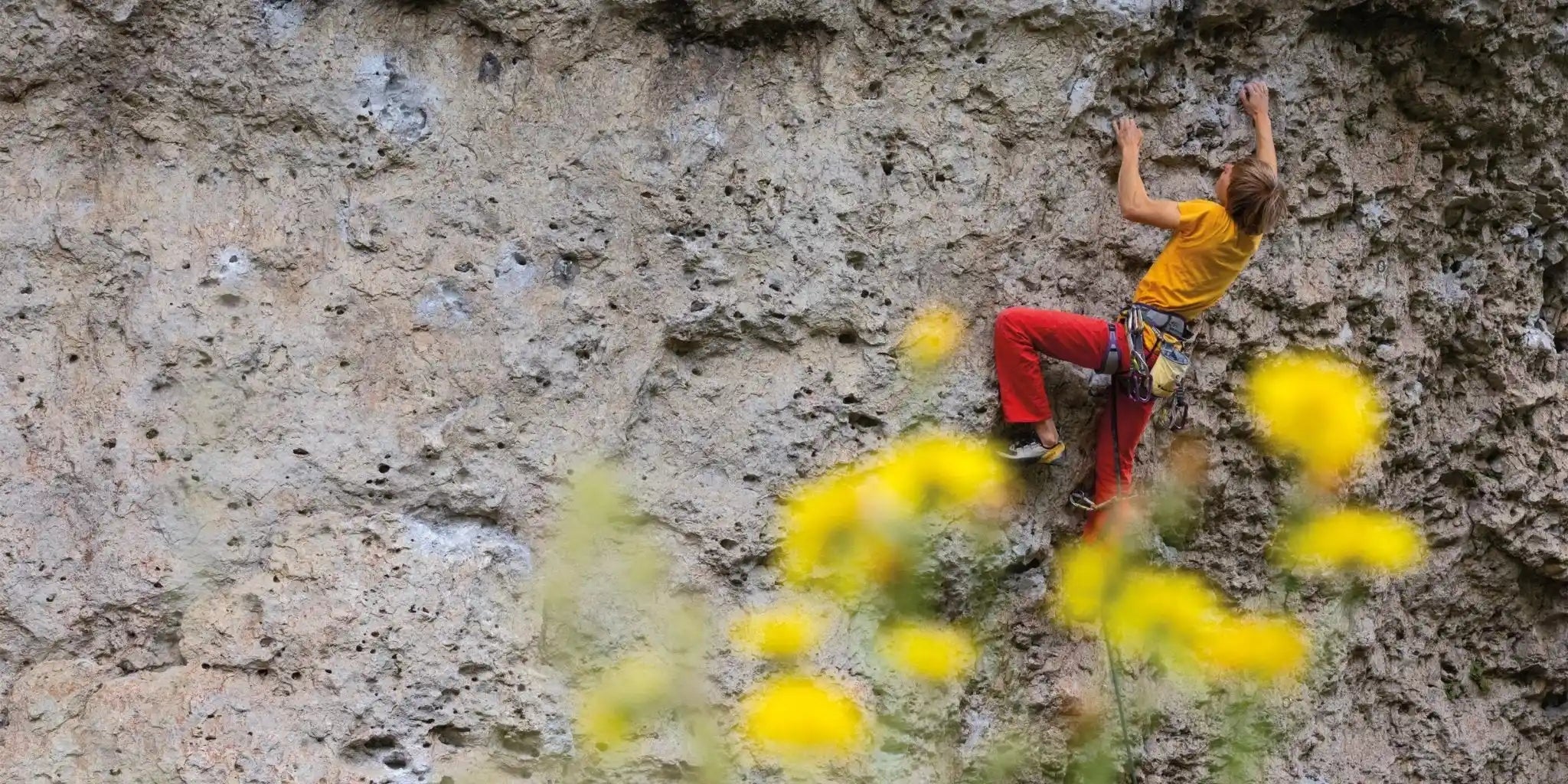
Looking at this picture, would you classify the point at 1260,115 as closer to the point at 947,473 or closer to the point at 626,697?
the point at 947,473

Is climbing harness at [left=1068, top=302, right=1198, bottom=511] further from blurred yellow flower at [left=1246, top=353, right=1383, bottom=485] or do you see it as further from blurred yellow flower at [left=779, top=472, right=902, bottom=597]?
blurred yellow flower at [left=779, top=472, right=902, bottom=597]

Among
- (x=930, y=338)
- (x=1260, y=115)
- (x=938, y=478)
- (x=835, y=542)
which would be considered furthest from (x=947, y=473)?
(x=1260, y=115)

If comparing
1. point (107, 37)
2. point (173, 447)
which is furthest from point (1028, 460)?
point (107, 37)


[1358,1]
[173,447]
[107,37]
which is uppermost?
[1358,1]

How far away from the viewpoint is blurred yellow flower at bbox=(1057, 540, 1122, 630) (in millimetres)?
2729

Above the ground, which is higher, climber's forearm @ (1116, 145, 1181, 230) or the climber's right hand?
the climber's right hand

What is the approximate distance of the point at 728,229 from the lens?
3.20 meters

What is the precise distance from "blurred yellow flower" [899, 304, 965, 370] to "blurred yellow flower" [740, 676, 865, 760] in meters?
0.71

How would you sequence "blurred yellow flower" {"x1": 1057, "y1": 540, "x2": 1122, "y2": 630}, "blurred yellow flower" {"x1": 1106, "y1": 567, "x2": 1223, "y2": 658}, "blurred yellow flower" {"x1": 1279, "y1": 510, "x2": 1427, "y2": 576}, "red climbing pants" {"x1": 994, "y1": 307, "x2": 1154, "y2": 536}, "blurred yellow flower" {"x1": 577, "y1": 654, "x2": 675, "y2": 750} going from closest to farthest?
"blurred yellow flower" {"x1": 1279, "y1": 510, "x2": 1427, "y2": 576} → "blurred yellow flower" {"x1": 1106, "y1": 567, "x2": 1223, "y2": 658} → "blurred yellow flower" {"x1": 1057, "y1": 540, "x2": 1122, "y2": 630} → "blurred yellow flower" {"x1": 577, "y1": 654, "x2": 675, "y2": 750} → "red climbing pants" {"x1": 994, "y1": 307, "x2": 1154, "y2": 536}

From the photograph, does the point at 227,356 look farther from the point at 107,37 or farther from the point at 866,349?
the point at 866,349

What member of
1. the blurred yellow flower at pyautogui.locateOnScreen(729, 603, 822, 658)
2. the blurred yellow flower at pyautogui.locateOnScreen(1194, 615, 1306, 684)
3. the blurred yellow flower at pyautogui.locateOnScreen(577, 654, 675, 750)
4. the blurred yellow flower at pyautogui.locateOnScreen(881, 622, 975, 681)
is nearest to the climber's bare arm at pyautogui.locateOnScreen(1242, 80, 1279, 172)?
the blurred yellow flower at pyautogui.locateOnScreen(1194, 615, 1306, 684)

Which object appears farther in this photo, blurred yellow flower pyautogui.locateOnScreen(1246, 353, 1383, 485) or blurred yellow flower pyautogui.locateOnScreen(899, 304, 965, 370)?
blurred yellow flower pyautogui.locateOnScreen(899, 304, 965, 370)

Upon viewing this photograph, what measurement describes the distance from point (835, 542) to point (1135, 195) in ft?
3.26

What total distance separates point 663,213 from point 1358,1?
1693 millimetres
